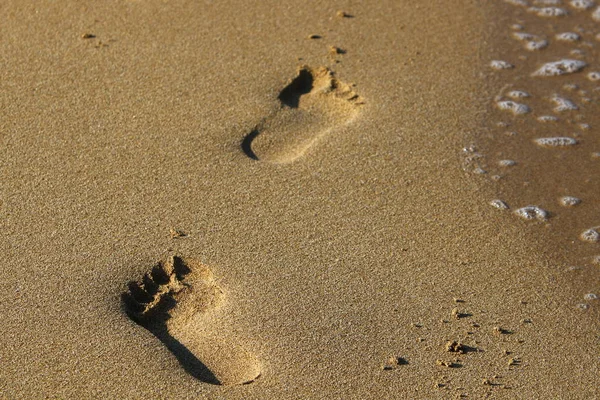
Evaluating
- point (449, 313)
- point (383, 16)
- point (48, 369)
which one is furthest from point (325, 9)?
point (48, 369)

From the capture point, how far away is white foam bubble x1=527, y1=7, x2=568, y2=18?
343cm

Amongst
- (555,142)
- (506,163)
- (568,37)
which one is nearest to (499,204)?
(506,163)

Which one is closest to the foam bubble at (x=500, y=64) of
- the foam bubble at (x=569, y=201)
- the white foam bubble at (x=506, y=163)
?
the white foam bubble at (x=506, y=163)

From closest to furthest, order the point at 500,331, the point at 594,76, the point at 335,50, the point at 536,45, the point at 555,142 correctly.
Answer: the point at 500,331 → the point at 555,142 → the point at 335,50 → the point at 594,76 → the point at 536,45

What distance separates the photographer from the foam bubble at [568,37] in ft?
10.8

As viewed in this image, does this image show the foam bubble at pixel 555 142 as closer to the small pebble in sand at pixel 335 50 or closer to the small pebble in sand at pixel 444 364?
the small pebble in sand at pixel 335 50

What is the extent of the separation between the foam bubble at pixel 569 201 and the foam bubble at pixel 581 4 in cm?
132

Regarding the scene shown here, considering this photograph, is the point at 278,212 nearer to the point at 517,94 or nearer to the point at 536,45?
the point at 517,94

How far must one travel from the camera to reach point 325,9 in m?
3.23

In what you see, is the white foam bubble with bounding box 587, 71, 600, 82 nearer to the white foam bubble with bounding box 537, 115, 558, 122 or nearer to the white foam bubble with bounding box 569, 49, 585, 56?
the white foam bubble with bounding box 569, 49, 585, 56

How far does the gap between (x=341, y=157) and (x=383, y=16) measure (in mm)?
944

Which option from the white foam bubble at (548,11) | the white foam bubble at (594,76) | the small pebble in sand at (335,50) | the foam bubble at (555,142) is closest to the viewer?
the foam bubble at (555,142)

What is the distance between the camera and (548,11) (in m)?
3.45

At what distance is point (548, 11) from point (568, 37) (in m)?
0.21
